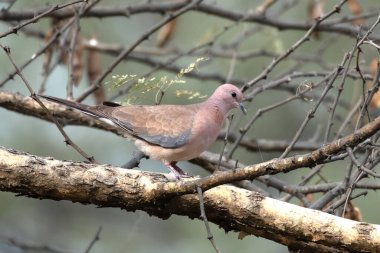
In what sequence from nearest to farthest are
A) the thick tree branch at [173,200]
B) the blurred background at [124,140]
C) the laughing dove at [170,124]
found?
the thick tree branch at [173,200]
the laughing dove at [170,124]
the blurred background at [124,140]

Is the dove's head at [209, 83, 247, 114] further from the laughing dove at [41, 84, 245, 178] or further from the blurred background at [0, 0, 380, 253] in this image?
the blurred background at [0, 0, 380, 253]

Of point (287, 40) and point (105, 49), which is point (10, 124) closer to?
point (105, 49)

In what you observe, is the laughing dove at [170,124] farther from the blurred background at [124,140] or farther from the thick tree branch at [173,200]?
the blurred background at [124,140]

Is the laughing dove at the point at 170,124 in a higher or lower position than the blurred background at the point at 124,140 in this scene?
lower

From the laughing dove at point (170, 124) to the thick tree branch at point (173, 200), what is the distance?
0.81 m

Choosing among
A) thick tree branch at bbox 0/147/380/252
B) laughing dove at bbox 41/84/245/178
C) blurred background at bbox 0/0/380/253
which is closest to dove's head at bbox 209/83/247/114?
laughing dove at bbox 41/84/245/178

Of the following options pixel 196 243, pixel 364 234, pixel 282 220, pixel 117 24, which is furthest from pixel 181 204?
pixel 117 24

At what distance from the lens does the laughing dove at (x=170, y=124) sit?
15.6ft

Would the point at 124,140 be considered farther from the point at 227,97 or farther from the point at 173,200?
the point at 173,200

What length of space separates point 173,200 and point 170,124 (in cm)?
111

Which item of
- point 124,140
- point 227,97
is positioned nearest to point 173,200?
point 227,97

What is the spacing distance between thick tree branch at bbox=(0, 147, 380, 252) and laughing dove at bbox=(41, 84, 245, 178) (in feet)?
2.64

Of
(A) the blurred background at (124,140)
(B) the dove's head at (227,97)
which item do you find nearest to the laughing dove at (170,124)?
(B) the dove's head at (227,97)

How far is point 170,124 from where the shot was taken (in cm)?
492
